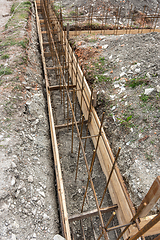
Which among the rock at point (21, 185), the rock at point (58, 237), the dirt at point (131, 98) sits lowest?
the rock at point (58, 237)

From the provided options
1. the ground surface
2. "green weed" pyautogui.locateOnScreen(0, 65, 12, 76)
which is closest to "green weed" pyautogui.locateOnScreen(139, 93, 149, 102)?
the ground surface

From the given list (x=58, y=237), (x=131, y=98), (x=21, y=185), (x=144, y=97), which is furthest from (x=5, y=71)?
(x=58, y=237)

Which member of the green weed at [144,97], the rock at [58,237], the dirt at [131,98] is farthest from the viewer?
the green weed at [144,97]

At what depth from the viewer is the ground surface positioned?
2491 millimetres

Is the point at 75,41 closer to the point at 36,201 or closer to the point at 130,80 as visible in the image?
the point at 130,80

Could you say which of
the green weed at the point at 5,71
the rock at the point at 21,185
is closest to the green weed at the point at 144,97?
the rock at the point at 21,185

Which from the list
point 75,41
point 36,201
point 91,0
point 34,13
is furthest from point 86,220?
point 91,0

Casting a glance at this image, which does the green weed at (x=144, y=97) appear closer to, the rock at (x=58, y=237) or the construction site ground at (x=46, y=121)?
the construction site ground at (x=46, y=121)

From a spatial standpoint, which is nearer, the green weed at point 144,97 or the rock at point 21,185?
the rock at point 21,185

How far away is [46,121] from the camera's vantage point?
4262mm

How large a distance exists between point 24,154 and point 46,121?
1.25m

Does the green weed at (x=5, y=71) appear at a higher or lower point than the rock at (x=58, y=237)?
higher

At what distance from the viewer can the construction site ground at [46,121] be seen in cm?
264

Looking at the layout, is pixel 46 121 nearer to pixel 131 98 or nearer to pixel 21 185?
pixel 21 185
